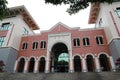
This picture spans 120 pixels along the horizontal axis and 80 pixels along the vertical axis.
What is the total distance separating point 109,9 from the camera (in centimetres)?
2205

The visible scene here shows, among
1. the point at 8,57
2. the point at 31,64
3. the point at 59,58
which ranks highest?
the point at 59,58

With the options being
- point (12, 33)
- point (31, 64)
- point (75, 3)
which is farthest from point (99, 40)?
point (12, 33)

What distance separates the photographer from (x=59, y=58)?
26281 millimetres

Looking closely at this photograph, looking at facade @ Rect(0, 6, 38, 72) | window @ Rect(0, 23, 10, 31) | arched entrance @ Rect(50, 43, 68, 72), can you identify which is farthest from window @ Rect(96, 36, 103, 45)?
window @ Rect(0, 23, 10, 31)

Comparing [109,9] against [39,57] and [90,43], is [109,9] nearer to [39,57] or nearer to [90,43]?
[90,43]

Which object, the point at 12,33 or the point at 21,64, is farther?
the point at 21,64

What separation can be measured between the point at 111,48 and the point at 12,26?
20230mm

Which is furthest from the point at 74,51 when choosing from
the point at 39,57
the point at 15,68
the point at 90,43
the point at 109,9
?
the point at 15,68

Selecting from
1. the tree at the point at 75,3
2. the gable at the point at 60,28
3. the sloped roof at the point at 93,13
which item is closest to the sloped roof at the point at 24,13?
the gable at the point at 60,28

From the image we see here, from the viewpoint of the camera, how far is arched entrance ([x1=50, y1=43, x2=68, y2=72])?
24.4 meters

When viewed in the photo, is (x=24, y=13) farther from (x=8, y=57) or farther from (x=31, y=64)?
(x=31, y=64)

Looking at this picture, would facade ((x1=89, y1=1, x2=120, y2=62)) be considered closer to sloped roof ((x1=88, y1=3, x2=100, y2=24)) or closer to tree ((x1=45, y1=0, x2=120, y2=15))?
sloped roof ((x1=88, y1=3, x2=100, y2=24))

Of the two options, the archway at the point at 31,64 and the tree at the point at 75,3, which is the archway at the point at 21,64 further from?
the tree at the point at 75,3

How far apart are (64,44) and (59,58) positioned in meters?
3.84
